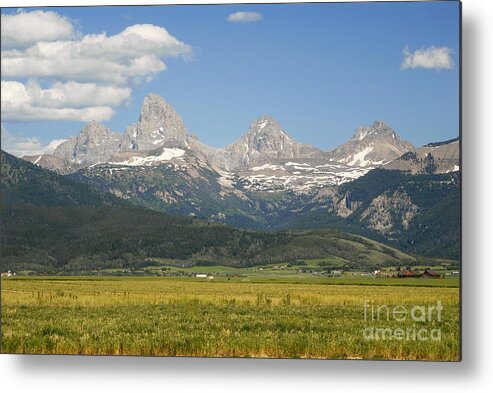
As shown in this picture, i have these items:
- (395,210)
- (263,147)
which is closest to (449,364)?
(395,210)

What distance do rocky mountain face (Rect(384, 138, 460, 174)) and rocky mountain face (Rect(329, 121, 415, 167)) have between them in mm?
210

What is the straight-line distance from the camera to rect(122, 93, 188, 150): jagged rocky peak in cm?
1901

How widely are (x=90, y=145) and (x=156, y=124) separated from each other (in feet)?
4.12

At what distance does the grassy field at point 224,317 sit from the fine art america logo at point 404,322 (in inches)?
0.9

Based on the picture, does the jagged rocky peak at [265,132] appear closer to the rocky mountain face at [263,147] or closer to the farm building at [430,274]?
the rocky mountain face at [263,147]

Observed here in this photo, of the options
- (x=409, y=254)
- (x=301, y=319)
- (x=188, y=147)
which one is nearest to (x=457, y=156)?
(x=409, y=254)

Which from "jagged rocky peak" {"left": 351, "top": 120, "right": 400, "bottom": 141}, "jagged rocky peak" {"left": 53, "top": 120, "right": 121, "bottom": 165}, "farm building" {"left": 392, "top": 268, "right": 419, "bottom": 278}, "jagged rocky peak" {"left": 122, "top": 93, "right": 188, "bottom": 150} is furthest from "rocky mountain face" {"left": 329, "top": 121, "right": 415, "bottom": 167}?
"jagged rocky peak" {"left": 53, "top": 120, "right": 121, "bottom": 165}

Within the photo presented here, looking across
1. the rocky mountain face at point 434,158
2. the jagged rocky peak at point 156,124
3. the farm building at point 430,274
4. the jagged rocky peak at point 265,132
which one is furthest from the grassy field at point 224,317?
the jagged rocky peak at point 156,124

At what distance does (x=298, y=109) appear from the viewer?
19.0m

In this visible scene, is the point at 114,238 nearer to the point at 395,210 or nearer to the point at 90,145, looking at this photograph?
the point at 90,145

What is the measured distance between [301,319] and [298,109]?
3807 mm

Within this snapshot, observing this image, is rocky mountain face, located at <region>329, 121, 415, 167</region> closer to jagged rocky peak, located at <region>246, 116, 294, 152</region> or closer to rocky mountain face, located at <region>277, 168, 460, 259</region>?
rocky mountain face, located at <region>277, 168, 460, 259</region>

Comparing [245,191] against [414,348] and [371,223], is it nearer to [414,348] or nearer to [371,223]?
[371,223]

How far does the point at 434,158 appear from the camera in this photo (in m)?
17.6
